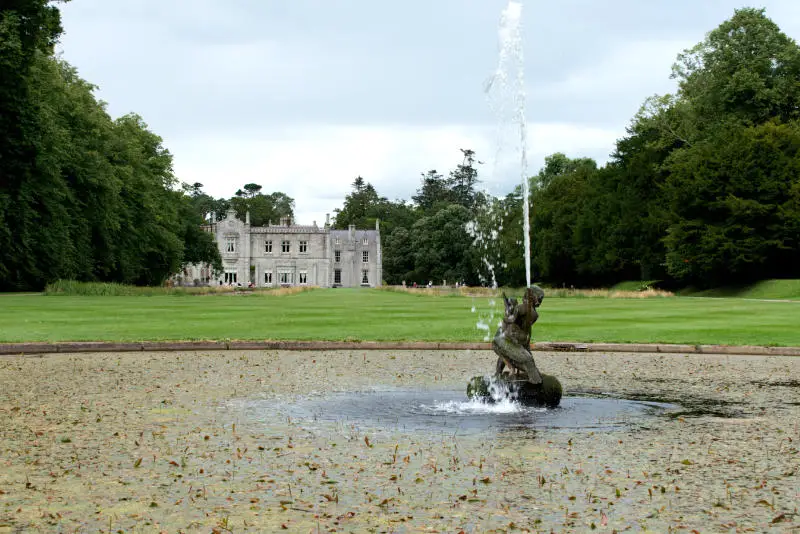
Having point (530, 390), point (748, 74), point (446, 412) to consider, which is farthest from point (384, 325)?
point (748, 74)

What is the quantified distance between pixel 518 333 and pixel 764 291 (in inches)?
1907

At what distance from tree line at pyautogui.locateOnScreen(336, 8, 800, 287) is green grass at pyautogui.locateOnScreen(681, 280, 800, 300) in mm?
1540

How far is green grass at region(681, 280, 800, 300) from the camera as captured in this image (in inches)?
2058

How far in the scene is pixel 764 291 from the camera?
55.2 metres

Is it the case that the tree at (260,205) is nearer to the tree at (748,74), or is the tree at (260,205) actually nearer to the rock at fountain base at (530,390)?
the tree at (748,74)

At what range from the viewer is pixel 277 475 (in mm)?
7355

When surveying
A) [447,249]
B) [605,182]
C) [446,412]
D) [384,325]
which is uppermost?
[605,182]

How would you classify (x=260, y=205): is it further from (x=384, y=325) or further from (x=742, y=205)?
(x=384, y=325)

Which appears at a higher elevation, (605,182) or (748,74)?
(748,74)

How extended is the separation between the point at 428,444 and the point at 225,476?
232 centimetres

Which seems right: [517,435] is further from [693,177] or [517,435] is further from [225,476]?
[693,177]

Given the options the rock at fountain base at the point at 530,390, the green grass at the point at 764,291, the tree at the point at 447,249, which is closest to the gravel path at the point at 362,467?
the rock at fountain base at the point at 530,390

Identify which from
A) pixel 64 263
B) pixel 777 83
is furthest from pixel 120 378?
pixel 777 83

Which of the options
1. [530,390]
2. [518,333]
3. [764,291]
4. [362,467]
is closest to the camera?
[362,467]
